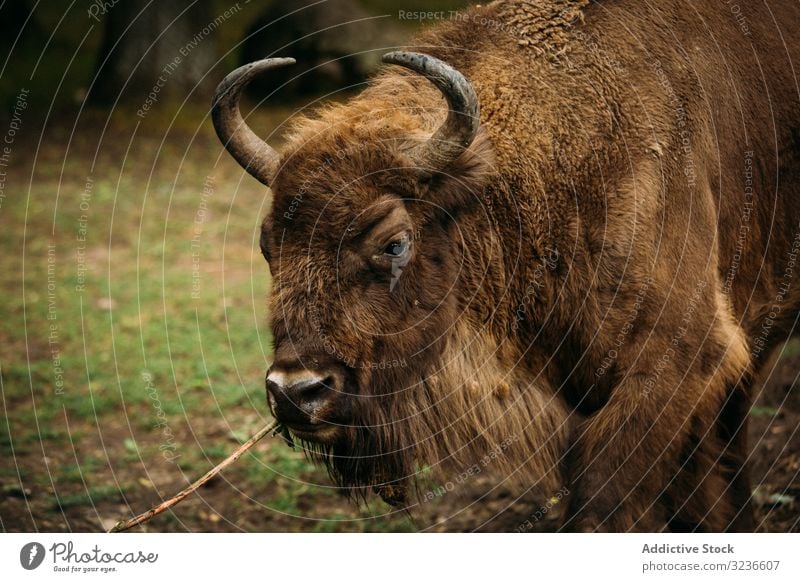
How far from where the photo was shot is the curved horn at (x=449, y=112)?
4273mm

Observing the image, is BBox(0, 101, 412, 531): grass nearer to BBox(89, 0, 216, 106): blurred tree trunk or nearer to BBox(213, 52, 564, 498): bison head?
BBox(89, 0, 216, 106): blurred tree trunk

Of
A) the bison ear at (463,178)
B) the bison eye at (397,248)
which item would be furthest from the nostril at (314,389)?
the bison ear at (463,178)

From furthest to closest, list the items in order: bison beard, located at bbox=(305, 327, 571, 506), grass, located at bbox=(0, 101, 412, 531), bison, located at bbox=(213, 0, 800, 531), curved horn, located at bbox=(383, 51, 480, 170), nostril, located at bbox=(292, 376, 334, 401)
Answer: grass, located at bbox=(0, 101, 412, 531), bison beard, located at bbox=(305, 327, 571, 506), bison, located at bbox=(213, 0, 800, 531), curved horn, located at bbox=(383, 51, 480, 170), nostril, located at bbox=(292, 376, 334, 401)

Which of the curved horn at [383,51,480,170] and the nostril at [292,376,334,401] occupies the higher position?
the curved horn at [383,51,480,170]

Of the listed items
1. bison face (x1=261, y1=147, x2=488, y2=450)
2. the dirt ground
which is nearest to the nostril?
bison face (x1=261, y1=147, x2=488, y2=450)

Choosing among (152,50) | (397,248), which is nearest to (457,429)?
(397,248)

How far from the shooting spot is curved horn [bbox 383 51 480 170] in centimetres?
427

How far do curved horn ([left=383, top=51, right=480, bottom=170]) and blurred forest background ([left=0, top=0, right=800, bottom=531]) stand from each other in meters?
1.26

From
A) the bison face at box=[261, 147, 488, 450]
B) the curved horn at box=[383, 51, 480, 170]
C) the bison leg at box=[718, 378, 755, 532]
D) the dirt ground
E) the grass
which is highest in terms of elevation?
the curved horn at box=[383, 51, 480, 170]

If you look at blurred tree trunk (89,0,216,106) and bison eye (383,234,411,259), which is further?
blurred tree trunk (89,0,216,106)

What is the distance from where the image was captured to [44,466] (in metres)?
7.03

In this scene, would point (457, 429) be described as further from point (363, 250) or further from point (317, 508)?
point (317, 508)

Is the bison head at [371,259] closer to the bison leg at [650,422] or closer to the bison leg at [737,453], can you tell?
the bison leg at [650,422]

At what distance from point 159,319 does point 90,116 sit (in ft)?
25.4
